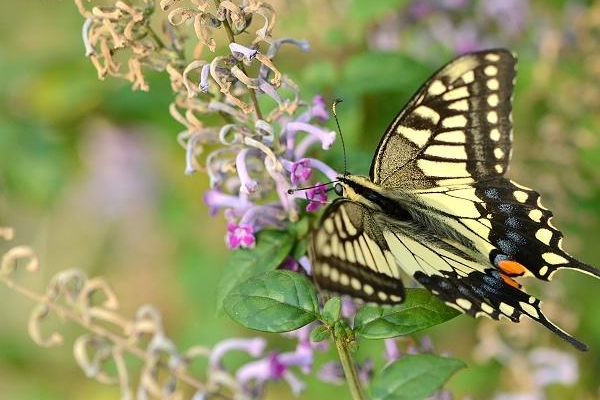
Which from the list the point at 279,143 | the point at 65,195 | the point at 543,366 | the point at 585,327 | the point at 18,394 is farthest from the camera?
the point at 65,195

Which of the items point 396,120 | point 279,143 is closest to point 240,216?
point 279,143

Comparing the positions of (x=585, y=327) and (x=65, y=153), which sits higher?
(x=65, y=153)

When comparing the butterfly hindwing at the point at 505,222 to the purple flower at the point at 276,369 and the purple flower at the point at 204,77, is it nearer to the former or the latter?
the purple flower at the point at 276,369

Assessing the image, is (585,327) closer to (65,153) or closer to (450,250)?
(450,250)

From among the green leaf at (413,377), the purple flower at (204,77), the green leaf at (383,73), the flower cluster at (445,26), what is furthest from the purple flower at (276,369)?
the flower cluster at (445,26)

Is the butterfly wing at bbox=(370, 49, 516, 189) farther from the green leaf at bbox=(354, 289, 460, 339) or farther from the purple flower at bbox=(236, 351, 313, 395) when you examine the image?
the purple flower at bbox=(236, 351, 313, 395)
